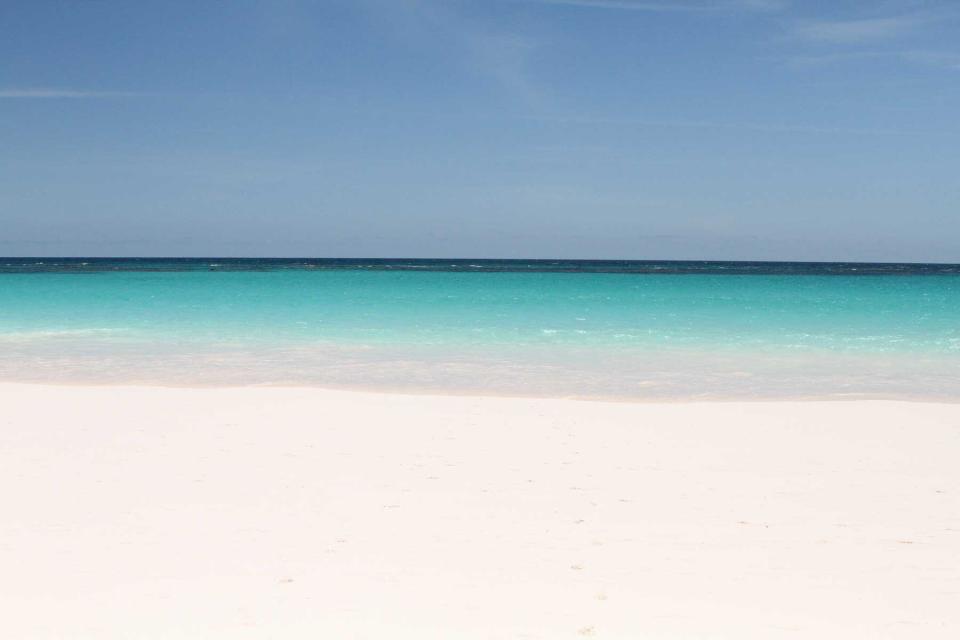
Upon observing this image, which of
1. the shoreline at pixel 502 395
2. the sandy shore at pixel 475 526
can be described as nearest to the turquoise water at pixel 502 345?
the shoreline at pixel 502 395

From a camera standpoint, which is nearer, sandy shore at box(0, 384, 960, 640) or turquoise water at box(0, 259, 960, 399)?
sandy shore at box(0, 384, 960, 640)

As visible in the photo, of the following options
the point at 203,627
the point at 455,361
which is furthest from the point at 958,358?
the point at 203,627

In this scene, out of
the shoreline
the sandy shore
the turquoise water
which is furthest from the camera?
the turquoise water

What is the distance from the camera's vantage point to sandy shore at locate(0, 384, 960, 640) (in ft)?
10.6

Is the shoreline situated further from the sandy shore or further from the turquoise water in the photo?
the sandy shore

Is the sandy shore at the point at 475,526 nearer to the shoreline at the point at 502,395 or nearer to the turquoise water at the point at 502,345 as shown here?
the shoreline at the point at 502,395

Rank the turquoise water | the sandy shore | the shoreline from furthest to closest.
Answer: the turquoise water → the shoreline → the sandy shore

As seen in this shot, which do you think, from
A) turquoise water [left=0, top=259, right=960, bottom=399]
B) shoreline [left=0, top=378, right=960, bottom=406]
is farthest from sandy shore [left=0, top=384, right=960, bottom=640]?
turquoise water [left=0, top=259, right=960, bottom=399]

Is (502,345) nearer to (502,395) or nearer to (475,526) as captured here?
(502,395)

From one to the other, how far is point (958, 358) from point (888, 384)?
3.47m

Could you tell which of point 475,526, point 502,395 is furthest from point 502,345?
point 475,526

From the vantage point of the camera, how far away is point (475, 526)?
4320mm

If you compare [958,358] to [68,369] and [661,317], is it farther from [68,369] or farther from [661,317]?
[68,369]

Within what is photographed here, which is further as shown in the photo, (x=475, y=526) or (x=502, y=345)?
(x=502, y=345)
